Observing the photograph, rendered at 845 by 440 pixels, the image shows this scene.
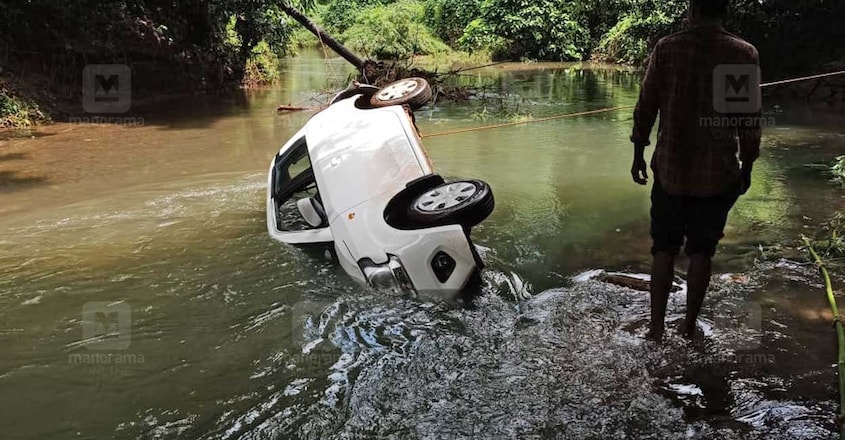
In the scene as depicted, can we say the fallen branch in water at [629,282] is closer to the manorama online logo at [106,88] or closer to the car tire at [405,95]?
the car tire at [405,95]

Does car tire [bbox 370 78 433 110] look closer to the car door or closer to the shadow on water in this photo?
the car door

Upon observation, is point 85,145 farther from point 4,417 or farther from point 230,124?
point 4,417

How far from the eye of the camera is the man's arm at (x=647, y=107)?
341cm

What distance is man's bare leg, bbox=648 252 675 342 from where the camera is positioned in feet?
11.9

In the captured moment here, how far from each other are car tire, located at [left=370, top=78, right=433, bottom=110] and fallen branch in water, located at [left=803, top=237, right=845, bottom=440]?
340 centimetres

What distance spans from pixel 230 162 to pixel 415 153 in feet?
17.0

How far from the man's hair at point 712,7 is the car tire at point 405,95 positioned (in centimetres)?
291

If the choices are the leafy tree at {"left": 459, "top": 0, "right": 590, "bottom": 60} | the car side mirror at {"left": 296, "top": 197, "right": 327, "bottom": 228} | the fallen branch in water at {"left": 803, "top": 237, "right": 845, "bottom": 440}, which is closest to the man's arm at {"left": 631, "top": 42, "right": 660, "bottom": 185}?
the fallen branch in water at {"left": 803, "top": 237, "right": 845, "bottom": 440}

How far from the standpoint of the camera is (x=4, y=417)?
3.22 m

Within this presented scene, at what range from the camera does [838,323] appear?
3.63 metres

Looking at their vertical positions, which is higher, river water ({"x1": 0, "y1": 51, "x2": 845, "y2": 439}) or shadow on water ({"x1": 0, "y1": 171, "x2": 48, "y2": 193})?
shadow on water ({"x1": 0, "y1": 171, "x2": 48, "y2": 193})

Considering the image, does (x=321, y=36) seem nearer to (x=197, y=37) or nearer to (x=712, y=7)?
(x=197, y=37)

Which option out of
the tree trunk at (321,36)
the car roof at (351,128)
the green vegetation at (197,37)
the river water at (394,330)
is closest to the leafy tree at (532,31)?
the green vegetation at (197,37)

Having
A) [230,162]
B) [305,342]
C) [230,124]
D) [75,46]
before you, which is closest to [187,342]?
[305,342]
